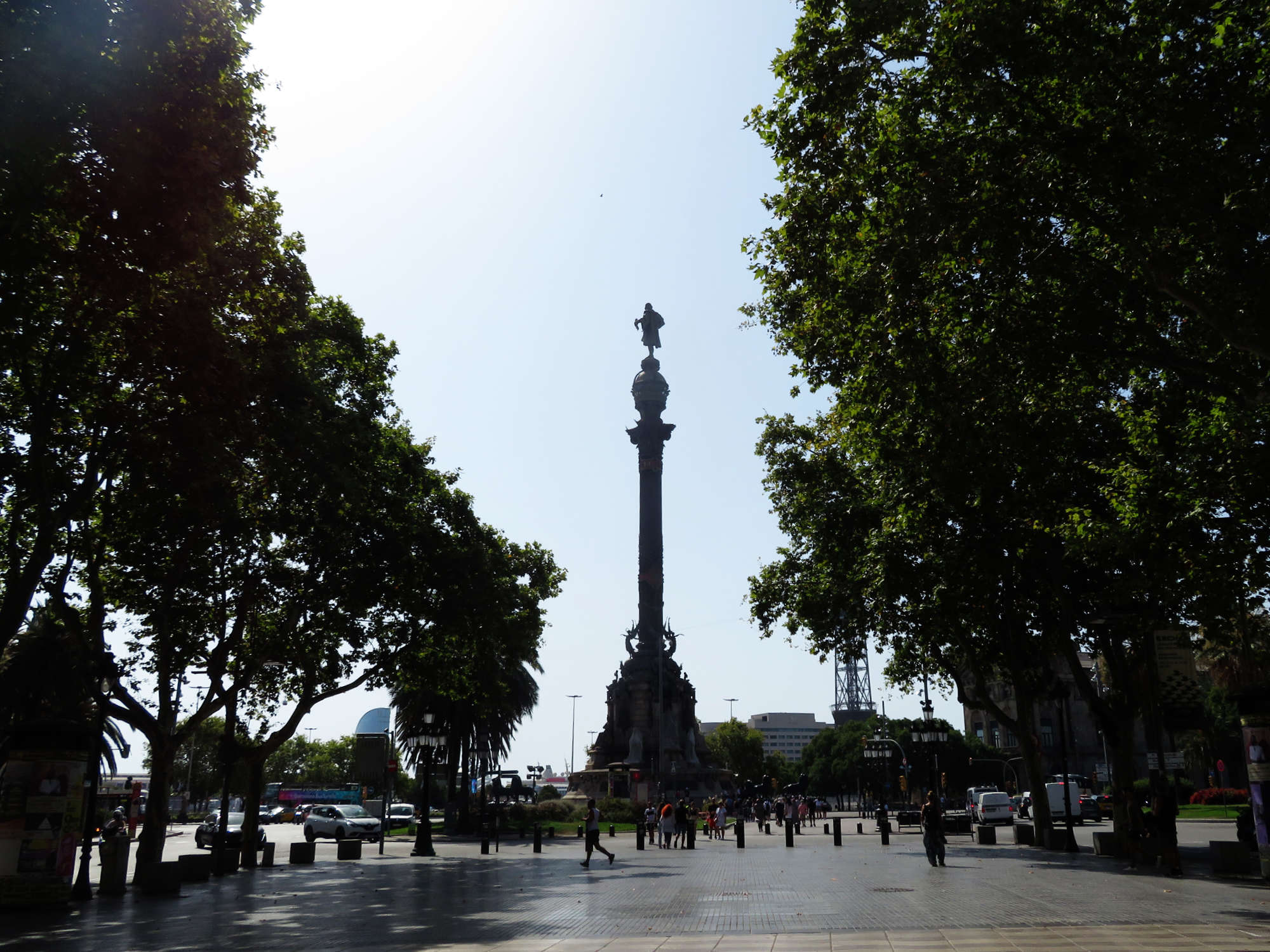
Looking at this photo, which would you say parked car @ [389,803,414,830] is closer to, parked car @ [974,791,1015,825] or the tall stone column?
the tall stone column

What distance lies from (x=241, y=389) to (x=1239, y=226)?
1593 centimetres

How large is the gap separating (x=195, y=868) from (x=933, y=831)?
17009 mm

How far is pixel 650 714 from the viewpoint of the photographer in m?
67.1

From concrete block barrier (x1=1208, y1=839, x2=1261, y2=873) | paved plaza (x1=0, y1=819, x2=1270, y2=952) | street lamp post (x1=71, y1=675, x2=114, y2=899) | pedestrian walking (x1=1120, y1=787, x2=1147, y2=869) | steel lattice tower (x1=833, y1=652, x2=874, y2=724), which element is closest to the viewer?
paved plaza (x1=0, y1=819, x2=1270, y2=952)

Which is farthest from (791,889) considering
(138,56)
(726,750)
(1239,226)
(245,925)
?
(726,750)

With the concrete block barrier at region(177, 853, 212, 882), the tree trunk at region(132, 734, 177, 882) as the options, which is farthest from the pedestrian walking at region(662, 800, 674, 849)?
the tree trunk at region(132, 734, 177, 882)

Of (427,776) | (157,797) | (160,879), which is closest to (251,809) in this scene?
(427,776)

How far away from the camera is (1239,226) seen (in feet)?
44.9

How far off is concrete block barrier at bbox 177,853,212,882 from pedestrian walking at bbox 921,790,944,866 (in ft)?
54.7

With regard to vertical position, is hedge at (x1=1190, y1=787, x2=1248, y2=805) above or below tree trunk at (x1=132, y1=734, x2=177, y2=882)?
below

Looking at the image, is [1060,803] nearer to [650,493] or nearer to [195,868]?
[650,493]

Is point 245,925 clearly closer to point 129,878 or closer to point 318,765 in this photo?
point 129,878

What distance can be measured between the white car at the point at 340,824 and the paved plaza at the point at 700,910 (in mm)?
17818

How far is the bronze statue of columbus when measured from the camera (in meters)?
84.8
